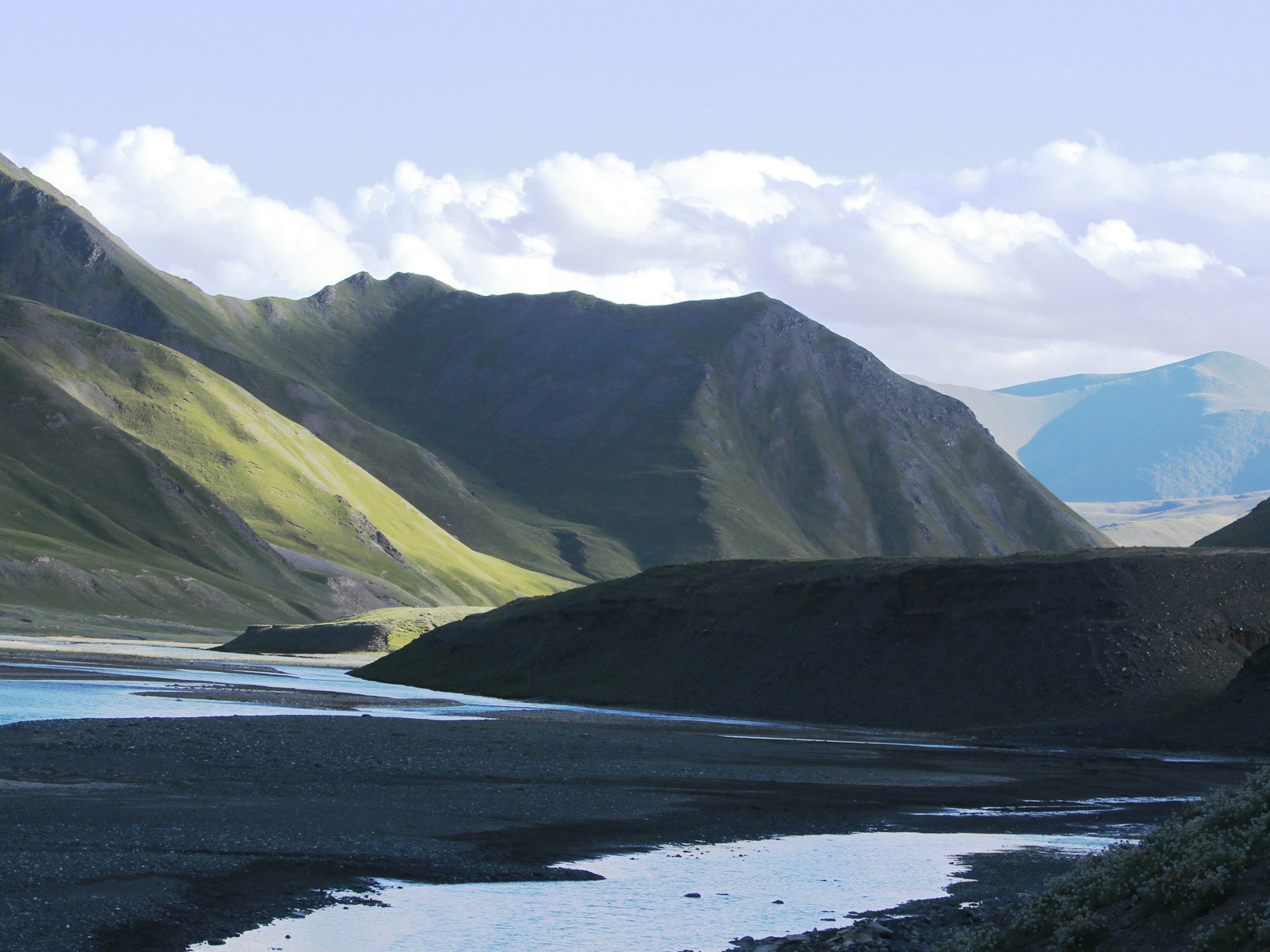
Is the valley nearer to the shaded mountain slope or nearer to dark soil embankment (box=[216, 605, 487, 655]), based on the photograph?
the shaded mountain slope

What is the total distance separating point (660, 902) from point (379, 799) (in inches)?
504

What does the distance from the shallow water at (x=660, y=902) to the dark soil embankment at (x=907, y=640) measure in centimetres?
4063

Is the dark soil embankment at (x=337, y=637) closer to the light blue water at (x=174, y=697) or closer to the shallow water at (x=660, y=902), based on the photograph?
the light blue water at (x=174, y=697)

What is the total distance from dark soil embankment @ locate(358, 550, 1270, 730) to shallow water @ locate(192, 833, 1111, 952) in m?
40.6

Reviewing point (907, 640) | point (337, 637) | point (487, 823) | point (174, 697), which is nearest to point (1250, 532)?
point (907, 640)

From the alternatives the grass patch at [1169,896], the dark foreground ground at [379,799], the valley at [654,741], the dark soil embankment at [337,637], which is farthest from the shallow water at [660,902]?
the dark soil embankment at [337,637]

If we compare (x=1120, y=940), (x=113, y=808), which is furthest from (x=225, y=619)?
(x=1120, y=940)

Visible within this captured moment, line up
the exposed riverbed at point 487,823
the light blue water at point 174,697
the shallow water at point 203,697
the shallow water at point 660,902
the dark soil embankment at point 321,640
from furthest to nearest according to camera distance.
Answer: the dark soil embankment at point 321,640
the shallow water at point 203,697
the light blue water at point 174,697
the exposed riverbed at point 487,823
the shallow water at point 660,902

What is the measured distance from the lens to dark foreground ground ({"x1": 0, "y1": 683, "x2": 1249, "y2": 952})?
74.5ft

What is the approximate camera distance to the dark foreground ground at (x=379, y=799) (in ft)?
74.5

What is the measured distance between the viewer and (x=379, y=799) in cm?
3619

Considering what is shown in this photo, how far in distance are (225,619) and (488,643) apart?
97.0m

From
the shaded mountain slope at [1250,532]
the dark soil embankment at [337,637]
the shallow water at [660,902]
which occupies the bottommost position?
the shallow water at [660,902]

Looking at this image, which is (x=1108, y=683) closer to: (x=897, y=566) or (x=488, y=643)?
(x=897, y=566)
